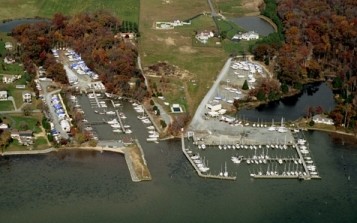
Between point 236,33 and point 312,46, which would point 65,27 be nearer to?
point 236,33

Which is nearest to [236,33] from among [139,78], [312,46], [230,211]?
[312,46]

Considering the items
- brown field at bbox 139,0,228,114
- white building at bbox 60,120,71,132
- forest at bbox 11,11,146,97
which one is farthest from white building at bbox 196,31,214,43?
white building at bbox 60,120,71,132

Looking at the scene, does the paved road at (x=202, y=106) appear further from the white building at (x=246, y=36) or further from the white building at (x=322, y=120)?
the white building at (x=246, y=36)

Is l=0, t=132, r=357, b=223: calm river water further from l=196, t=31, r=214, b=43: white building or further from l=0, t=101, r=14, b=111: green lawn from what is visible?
l=196, t=31, r=214, b=43: white building

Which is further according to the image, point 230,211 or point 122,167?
point 122,167

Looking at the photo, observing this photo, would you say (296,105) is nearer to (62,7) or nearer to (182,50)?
(182,50)
